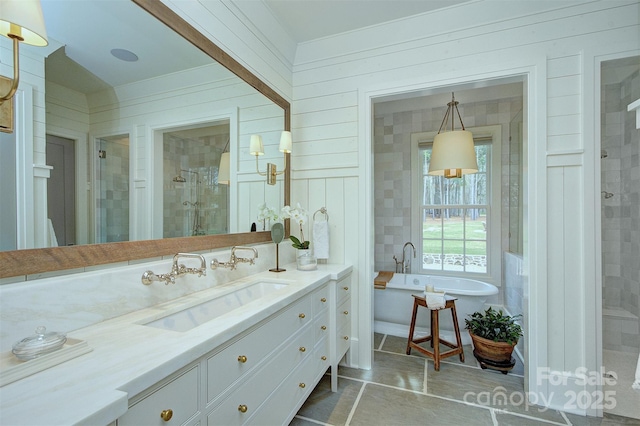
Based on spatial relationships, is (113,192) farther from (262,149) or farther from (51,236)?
(262,149)

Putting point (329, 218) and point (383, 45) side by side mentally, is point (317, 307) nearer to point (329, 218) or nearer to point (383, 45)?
point (329, 218)

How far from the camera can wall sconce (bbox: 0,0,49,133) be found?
32.4 inches

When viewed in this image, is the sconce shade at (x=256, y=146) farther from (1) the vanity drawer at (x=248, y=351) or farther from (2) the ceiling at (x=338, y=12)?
(1) the vanity drawer at (x=248, y=351)

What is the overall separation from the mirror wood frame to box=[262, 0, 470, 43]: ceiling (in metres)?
0.57

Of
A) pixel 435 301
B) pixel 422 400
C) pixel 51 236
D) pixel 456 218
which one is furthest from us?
pixel 456 218

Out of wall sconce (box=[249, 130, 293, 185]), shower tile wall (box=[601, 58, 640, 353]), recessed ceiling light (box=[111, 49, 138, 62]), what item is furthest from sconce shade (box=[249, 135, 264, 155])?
shower tile wall (box=[601, 58, 640, 353])

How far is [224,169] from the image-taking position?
1.90m

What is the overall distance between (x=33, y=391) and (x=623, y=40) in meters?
3.22

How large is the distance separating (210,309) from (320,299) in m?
0.70

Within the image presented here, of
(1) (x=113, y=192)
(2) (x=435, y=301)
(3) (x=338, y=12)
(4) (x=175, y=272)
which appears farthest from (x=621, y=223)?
(1) (x=113, y=192)

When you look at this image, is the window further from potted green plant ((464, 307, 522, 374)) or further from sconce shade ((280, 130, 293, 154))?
sconce shade ((280, 130, 293, 154))

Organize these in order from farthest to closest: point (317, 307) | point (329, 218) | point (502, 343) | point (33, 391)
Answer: point (329, 218)
point (502, 343)
point (317, 307)
point (33, 391)

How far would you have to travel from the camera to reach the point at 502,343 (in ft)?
7.79

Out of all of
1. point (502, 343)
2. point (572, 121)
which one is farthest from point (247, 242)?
point (572, 121)
